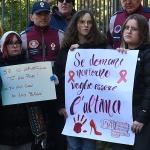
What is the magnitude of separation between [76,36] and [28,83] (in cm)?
77

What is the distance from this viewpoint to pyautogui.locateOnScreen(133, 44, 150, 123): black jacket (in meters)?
3.86

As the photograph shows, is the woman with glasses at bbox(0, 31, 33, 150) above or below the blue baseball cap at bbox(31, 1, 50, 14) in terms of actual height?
below

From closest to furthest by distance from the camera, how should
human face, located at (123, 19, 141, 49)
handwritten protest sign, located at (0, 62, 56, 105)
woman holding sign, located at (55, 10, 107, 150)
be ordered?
1. human face, located at (123, 19, 141, 49)
2. handwritten protest sign, located at (0, 62, 56, 105)
3. woman holding sign, located at (55, 10, 107, 150)

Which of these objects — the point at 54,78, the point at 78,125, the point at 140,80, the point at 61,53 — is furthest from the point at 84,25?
the point at 78,125

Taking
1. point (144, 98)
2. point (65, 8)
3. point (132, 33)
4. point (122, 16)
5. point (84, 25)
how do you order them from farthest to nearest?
point (65, 8) → point (122, 16) → point (84, 25) → point (132, 33) → point (144, 98)

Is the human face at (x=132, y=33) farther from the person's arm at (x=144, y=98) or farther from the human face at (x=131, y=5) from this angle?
the human face at (x=131, y=5)

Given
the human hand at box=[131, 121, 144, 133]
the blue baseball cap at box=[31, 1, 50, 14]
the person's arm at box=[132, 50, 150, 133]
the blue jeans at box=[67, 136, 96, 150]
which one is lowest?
the blue jeans at box=[67, 136, 96, 150]

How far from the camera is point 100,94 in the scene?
428cm

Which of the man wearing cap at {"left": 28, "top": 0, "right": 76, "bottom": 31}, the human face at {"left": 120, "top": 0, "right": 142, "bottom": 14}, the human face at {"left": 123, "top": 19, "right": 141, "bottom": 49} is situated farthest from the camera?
the man wearing cap at {"left": 28, "top": 0, "right": 76, "bottom": 31}

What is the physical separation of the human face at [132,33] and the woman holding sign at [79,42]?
0.47 m

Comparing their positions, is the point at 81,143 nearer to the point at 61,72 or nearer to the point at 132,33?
the point at 61,72

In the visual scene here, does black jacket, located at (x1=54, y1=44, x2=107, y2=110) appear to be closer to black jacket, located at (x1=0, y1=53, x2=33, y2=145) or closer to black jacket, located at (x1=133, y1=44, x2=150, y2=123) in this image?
black jacket, located at (x1=0, y1=53, x2=33, y2=145)

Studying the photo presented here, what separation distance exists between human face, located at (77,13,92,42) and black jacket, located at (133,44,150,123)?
717mm

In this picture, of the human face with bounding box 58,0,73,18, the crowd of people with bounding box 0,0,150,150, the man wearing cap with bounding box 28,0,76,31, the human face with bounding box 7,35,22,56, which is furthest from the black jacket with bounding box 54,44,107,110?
the human face with bounding box 58,0,73,18
